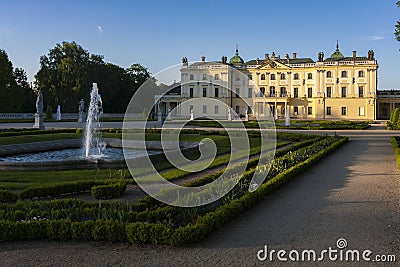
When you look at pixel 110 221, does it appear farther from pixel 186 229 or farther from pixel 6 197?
pixel 6 197

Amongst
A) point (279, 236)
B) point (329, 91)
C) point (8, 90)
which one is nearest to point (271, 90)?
point (329, 91)

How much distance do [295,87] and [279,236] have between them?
55519 millimetres

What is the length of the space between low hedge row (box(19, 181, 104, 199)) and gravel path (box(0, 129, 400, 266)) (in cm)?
216

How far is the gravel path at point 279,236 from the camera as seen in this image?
4.37 meters

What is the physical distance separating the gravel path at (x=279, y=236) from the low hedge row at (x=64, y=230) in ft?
0.34

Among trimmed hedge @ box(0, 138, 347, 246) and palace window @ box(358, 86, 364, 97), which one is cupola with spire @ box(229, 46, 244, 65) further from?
trimmed hedge @ box(0, 138, 347, 246)

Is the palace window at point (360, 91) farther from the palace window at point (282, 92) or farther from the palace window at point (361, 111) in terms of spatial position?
the palace window at point (282, 92)

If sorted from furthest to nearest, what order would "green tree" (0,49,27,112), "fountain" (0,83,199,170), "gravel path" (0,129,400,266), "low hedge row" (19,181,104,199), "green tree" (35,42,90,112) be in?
"green tree" (35,42,90,112), "green tree" (0,49,27,112), "fountain" (0,83,199,170), "low hedge row" (19,181,104,199), "gravel path" (0,129,400,266)

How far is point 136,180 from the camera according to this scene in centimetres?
863

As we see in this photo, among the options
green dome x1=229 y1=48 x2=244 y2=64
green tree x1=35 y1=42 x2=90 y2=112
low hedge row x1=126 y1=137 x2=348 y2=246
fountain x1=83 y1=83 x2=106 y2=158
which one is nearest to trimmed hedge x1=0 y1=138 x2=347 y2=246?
low hedge row x1=126 y1=137 x2=348 y2=246

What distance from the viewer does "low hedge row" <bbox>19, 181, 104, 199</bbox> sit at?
276 inches

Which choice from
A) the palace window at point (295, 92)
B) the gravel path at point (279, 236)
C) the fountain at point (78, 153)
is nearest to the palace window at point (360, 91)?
the palace window at point (295, 92)

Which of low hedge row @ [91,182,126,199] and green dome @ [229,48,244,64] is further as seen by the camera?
green dome @ [229,48,244,64]

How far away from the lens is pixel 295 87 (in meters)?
58.8
